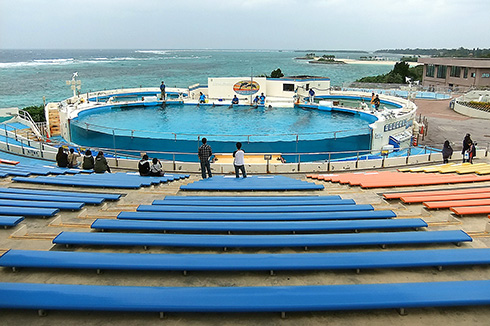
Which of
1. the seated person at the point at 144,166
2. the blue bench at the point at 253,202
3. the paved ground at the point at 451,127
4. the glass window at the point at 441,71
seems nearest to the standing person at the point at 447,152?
the paved ground at the point at 451,127

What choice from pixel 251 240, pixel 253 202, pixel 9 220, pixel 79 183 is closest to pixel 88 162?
pixel 79 183

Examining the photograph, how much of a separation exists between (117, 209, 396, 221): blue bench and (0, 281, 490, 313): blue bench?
280cm

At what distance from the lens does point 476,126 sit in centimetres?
3186

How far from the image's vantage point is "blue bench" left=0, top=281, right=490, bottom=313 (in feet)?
13.6

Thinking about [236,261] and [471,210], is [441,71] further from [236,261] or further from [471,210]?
[236,261]

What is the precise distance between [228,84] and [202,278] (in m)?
39.9

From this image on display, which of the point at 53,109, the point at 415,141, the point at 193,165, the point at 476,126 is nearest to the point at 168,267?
the point at 193,165

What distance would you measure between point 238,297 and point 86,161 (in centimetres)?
1225

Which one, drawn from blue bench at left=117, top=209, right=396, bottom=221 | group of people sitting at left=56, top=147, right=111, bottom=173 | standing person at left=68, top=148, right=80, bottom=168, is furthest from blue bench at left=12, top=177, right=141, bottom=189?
standing person at left=68, top=148, right=80, bottom=168

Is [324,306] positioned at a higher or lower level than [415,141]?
higher

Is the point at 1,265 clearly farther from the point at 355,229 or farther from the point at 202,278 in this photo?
the point at 355,229

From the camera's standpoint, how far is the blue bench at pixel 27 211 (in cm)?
752

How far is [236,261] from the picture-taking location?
5.20m

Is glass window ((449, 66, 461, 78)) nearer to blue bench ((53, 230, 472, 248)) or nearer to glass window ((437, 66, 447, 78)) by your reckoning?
glass window ((437, 66, 447, 78))
